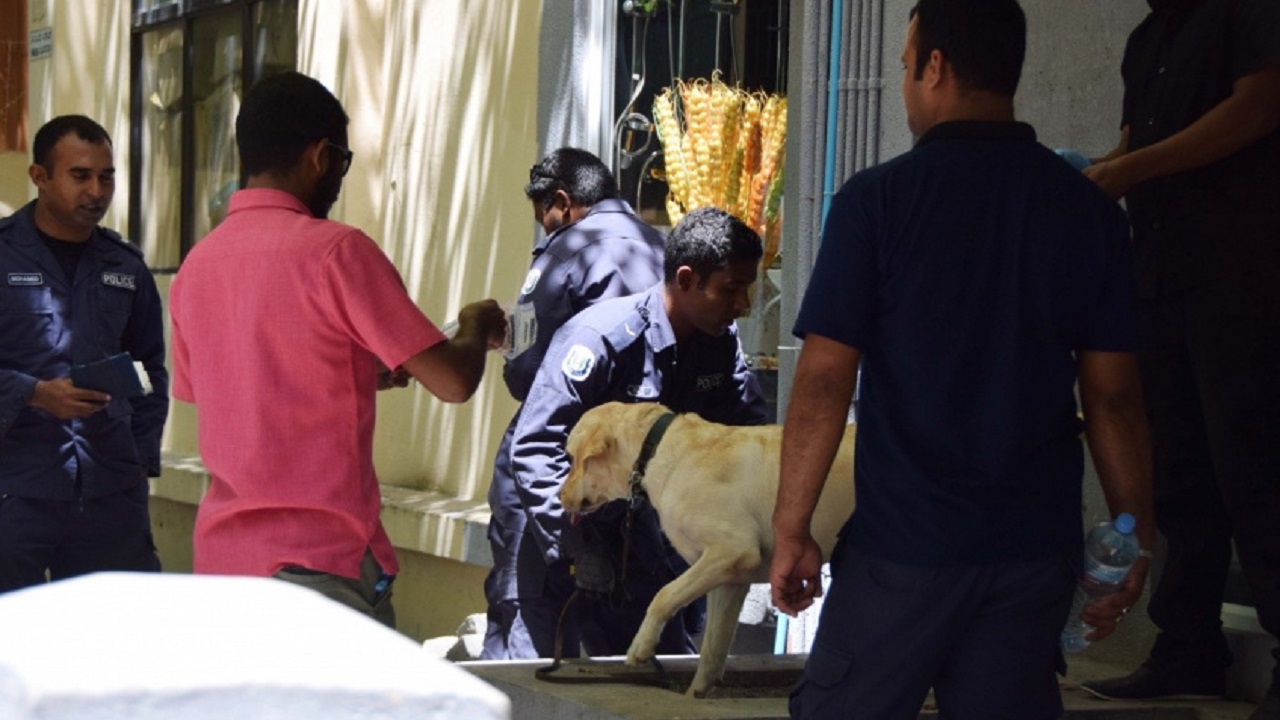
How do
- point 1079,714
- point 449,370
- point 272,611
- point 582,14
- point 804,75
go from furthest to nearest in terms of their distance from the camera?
point 582,14 < point 804,75 < point 1079,714 < point 449,370 < point 272,611

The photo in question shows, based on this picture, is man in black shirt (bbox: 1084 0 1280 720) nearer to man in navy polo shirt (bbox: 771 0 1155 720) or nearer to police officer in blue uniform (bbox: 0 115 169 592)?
man in navy polo shirt (bbox: 771 0 1155 720)

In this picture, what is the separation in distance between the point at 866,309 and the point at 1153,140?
1.61 meters

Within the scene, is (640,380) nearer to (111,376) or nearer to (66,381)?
(111,376)

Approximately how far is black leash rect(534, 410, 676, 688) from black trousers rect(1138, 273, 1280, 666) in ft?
4.33

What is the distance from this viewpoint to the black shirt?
186 inches

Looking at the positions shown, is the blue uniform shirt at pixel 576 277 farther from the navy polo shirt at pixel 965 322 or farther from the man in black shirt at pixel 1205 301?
A: the navy polo shirt at pixel 965 322

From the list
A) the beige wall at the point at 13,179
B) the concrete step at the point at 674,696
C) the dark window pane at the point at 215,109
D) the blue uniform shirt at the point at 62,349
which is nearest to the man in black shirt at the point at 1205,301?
the concrete step at the point at 674,696

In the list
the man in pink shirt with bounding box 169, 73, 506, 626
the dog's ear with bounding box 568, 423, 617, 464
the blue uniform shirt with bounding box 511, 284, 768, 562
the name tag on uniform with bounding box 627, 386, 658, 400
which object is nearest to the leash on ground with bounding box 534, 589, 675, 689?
the blue uniform shirt with bounding box 511, 284, 768, 562

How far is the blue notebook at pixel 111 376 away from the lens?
6143 millimetres

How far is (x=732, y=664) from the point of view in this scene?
218 inches

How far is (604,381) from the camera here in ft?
18.3

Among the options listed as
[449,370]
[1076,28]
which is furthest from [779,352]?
[449,370]

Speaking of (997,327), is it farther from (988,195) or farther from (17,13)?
(17,13)

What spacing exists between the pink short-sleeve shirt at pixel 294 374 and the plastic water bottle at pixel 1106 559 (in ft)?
4.69
